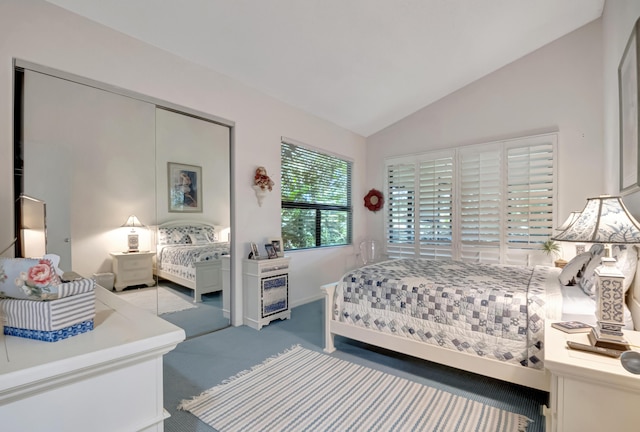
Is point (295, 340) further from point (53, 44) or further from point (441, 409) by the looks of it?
point (53, 44)

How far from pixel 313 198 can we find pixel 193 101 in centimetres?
212

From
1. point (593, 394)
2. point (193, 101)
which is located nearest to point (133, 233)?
point (193, 101)

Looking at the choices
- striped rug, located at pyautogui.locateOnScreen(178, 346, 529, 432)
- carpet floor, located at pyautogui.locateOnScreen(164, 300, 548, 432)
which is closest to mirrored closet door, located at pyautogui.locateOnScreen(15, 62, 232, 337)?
carpet floor, located at pyautogui.locateOnScreen(164, 300, 548, 432)

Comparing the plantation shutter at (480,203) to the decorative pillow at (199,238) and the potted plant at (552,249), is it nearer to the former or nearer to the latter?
the potted plant at (552,249)

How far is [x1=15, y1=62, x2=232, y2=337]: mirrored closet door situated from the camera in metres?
2.26

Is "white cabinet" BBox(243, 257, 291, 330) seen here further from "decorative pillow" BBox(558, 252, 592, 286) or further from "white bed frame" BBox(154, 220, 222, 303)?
"decorative pillow" BBox(558, 252, 592, 286)

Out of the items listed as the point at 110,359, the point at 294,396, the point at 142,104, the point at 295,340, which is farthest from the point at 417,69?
the point at 110,359

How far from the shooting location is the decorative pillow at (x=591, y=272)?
6.86 feet

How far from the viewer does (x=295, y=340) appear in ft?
10.2

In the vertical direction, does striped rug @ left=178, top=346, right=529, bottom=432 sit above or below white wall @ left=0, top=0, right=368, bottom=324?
below

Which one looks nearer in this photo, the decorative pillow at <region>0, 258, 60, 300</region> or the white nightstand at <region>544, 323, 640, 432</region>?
the decorative pillow at <region>0, 258, 60, 300</region>

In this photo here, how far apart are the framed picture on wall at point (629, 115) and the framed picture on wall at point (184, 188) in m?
3.41

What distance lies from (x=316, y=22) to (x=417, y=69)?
5.22 ft

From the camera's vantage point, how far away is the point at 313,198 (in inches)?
183
